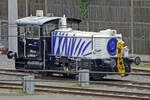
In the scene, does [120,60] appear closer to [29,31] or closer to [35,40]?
[35,40]

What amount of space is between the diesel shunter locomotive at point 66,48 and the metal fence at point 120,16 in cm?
640

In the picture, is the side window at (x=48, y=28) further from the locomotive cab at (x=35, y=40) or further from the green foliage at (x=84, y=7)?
the green foliage at (x=84, y=7)

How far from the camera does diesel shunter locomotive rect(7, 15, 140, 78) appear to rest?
1988cm

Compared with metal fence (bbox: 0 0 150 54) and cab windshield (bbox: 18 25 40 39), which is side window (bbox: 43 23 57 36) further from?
metal fence (bbox: 0 0 150 54)

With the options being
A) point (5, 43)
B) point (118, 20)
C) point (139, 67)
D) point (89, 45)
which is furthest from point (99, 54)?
point (5, 43)

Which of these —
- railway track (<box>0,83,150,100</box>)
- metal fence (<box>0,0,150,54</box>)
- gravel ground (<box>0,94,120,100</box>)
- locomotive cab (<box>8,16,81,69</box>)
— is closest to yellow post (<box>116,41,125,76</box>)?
locomotive cab (<box>8,16,81,69</box>)

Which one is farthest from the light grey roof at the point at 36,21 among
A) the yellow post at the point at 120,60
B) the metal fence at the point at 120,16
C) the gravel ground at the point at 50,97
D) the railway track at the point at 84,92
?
the metal fence at the point at 120,16

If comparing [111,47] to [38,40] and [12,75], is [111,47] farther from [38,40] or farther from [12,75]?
[12,75]

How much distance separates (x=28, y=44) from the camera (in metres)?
21.1

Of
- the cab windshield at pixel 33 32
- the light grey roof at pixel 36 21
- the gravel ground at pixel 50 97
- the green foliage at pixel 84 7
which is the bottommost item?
the gravel ground at pixel 50 97

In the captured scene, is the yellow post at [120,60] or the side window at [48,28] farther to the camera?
the side window at [48,28]

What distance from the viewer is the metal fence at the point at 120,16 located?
2773 cm

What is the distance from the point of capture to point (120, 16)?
2888 cm

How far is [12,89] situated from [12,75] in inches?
154
